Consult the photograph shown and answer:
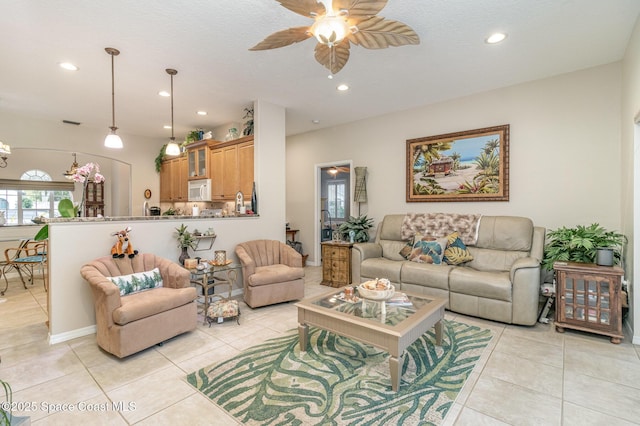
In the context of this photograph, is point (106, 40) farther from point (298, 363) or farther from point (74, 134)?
point (74, 134)

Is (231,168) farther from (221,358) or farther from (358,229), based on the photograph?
(221,358)

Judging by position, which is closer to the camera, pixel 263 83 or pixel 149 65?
pixel 149 65

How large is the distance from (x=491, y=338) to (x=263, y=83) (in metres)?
3.90

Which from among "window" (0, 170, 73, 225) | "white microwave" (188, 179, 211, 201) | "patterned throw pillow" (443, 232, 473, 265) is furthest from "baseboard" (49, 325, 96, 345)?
"window" (0, 170, 73, 225)

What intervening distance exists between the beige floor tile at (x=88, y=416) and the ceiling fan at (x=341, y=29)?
2.63 m


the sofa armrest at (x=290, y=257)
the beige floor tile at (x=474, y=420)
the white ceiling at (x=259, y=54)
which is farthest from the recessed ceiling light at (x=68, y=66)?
the beige floor tile at (x=474, y=420)

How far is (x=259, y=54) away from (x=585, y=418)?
3907 mm

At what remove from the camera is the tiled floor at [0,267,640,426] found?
185 cm

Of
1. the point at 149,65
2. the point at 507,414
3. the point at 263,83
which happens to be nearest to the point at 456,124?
the point at 263,83

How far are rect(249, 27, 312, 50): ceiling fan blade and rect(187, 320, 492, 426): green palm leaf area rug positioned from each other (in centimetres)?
245

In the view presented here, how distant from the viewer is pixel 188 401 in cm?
198

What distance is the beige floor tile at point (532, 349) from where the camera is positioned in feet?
8.23

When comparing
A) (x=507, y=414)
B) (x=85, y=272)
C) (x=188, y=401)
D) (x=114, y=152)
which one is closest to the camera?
(x=507, y=414)

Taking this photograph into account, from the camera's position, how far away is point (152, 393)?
2.07m
